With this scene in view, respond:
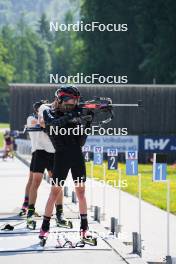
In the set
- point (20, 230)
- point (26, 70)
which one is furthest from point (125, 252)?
point (26, 70)

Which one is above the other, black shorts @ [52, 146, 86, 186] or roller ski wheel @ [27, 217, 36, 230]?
black shorts @ [52, 146, 86, 186]

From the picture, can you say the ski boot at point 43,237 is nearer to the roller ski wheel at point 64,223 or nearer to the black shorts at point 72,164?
the black shorts at point 72,164

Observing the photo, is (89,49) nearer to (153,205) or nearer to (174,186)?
(174,186)

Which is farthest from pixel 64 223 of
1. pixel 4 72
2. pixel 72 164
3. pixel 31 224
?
pixel 4 72

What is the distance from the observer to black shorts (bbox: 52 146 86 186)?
12.2 metres

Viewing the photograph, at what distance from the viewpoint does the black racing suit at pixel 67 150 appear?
1218 centimetres

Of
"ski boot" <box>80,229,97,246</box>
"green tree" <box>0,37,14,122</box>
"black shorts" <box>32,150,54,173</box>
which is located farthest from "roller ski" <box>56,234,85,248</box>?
"green tree" <box>0,37,14,122</box>

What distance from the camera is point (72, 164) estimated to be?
1225 cm

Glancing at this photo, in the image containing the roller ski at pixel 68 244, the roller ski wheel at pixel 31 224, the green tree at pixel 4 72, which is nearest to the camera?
the roller ski at pixel 68 244

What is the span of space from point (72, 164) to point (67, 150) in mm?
195

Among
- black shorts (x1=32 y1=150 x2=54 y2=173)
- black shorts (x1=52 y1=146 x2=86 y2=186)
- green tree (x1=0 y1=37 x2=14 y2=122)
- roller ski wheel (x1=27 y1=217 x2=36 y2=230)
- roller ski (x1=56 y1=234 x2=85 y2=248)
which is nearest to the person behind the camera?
roller ski (x1=56 y1=234 x2=85 y2=248)

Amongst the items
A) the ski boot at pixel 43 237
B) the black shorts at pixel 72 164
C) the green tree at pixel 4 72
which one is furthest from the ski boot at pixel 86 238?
the green tree at pixel 4 72

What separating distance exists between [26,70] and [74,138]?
156946 millimetres

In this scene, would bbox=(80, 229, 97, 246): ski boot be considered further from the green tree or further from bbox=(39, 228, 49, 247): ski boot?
the green tree
